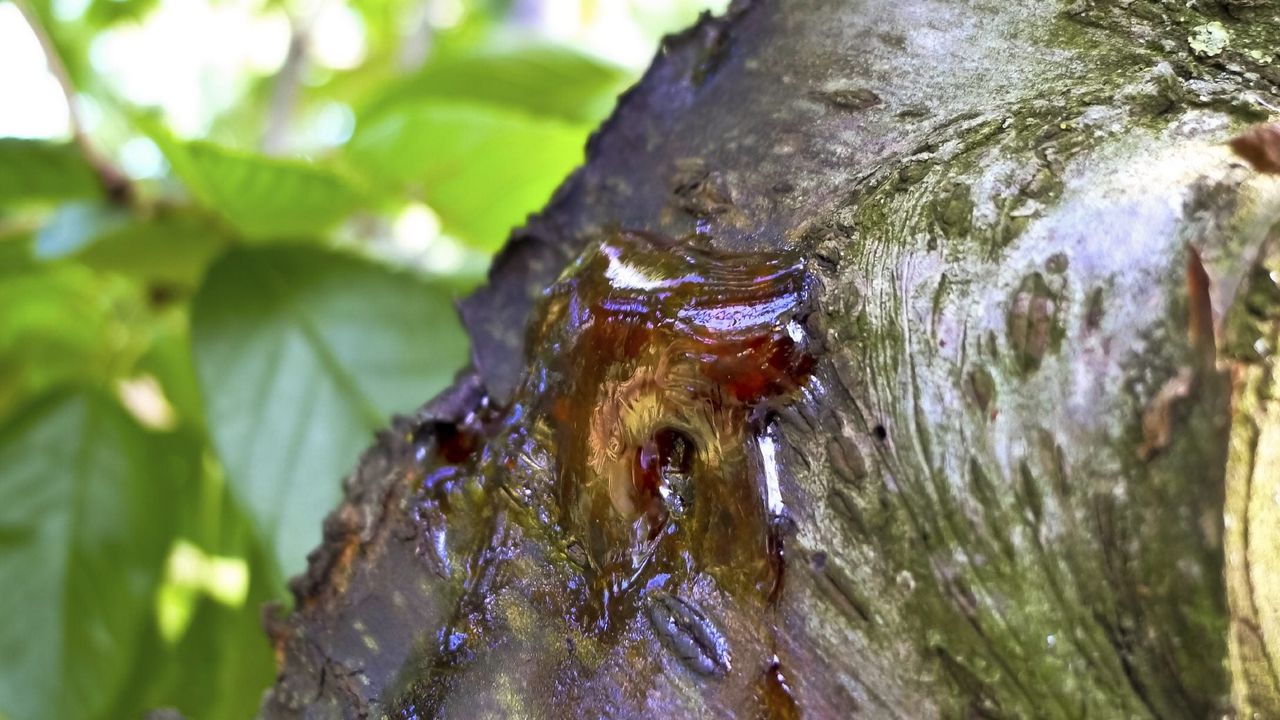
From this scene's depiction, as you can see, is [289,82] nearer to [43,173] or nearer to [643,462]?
[43,173]

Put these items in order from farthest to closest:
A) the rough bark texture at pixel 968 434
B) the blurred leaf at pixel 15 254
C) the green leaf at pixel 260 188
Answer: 1. the blurred leaf at pixel 15 254
2. the green leaf at pixel 260 188
3. the rough bark texture at pixel 968 434

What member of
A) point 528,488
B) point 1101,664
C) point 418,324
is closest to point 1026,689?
point 1101,664

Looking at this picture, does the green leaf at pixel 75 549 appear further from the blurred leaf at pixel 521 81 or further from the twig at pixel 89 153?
the blurred leaf at pixel 521 81

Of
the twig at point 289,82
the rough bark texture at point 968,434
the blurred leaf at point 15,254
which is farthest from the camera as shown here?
the twig at point 289,82

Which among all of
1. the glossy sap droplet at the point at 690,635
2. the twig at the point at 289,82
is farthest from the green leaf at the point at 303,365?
the twig at the point at 289,82

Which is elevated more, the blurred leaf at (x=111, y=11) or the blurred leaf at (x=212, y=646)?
the blurred leaf at (x=111, y=11)

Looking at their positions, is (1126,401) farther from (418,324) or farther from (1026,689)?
(418,324)

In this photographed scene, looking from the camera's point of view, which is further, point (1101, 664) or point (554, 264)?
point (554, 264)
